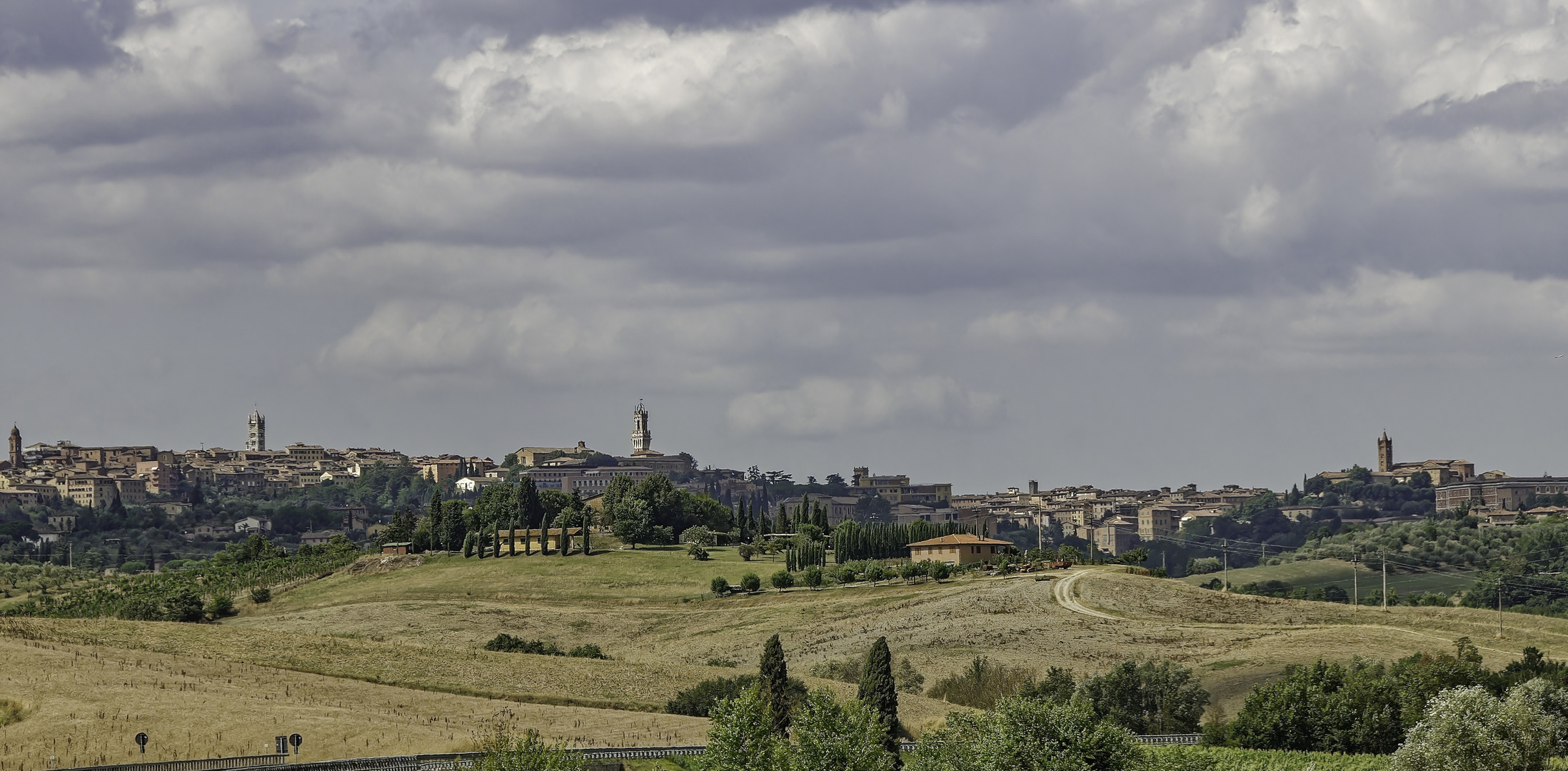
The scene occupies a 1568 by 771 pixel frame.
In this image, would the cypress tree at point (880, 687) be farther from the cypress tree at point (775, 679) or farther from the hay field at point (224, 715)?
the hay field at point (224, 715)

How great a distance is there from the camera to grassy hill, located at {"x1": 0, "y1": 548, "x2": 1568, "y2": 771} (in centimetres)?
8056

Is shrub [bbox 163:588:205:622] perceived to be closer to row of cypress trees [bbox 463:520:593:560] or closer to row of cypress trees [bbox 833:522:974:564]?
row of cypress trees [bbox 463:520:593:560]

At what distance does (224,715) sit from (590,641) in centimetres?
4815

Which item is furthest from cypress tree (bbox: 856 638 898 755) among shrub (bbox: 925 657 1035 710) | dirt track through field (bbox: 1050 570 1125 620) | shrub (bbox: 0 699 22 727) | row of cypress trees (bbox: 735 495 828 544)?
row of cypress trees (bbox: 735 495 828 544)

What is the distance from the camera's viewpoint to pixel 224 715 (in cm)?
7812

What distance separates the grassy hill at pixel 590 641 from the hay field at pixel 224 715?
23 cm

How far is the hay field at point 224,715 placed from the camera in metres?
72.6

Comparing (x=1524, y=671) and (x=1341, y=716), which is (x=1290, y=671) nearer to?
(x=1341, y=716)

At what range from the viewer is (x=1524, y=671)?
A: 284 feet

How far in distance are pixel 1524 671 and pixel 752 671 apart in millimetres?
44053

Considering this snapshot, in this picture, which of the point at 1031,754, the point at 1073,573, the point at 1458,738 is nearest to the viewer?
the point at 1031,754

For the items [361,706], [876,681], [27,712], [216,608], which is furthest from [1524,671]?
[216,608]

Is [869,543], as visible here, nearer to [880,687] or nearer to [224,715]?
[880,687]

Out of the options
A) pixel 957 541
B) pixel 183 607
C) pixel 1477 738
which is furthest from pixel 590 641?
pixel 1477 738
